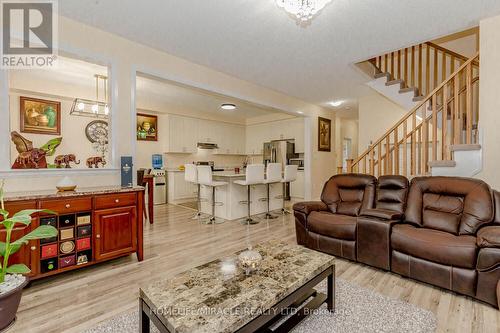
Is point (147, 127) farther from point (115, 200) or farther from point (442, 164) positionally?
point (442, 164)

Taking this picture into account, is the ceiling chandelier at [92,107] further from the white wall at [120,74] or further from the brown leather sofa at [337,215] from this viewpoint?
the brown leather sofa at [337,215]

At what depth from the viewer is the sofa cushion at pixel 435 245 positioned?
198cm

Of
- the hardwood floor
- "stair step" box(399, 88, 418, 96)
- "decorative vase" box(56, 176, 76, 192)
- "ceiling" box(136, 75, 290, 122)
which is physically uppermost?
"ceiling" box(136, 75, 290, 122)

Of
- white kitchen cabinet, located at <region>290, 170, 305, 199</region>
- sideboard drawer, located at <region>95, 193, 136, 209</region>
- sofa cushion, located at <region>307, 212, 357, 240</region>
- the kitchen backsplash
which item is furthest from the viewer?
the kitchen backsplash

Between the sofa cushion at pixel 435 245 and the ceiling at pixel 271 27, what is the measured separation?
7.63 feet

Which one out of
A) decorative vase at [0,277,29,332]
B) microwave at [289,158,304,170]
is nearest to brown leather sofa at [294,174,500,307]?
decorative vase at [0,277,29,332]

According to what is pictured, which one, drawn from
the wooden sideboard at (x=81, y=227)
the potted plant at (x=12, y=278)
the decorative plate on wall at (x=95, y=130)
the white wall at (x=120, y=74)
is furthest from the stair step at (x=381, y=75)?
the decorative plate on wall at (x=95, y=130)

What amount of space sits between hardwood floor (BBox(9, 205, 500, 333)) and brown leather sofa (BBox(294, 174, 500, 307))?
0.51ft

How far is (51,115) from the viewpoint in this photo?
4848mm

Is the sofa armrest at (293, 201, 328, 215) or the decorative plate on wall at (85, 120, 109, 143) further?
the decorative plate on wall at (85, 120, 109, 143)

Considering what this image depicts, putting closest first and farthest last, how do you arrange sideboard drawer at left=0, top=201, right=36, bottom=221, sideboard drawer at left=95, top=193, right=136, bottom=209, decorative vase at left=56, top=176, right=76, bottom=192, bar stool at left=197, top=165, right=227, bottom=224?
sideboard drawer at left=0, top=201, right=36, bottom=221 < decorative vase at left=56, top=176, right=76, bottom=192 < sideboard drawer at left=95, top=193, right=136, bottom=209 < bar stool at left=197, top=165, right=227, bottom=224

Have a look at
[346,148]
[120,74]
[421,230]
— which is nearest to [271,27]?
[120,74]

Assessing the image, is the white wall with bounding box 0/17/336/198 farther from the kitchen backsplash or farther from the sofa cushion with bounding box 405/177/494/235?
the kitchen backsplash

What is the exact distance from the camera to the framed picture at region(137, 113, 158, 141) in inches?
250
